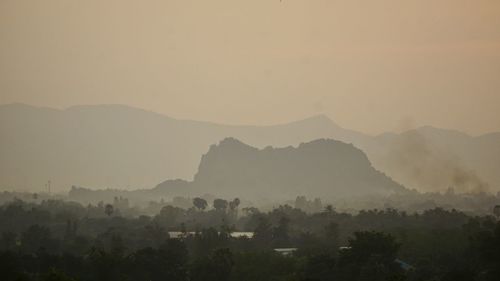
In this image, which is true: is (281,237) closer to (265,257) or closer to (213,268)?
(265,257)

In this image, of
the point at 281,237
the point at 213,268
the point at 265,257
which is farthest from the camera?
the point at 281,237

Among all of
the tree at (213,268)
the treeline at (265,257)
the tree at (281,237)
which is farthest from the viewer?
the tree at (281,237)

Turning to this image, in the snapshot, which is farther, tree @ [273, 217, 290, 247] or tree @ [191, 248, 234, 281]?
tree @ [273, 217, 290, 247]

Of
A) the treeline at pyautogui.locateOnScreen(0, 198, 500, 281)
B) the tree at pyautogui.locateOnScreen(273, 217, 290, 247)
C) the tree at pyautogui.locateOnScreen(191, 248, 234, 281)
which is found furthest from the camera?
the tree at pyautogui.locateOnScreen(273, 217, 290, 247)

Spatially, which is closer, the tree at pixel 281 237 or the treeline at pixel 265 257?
the treeline at pixel 265 257

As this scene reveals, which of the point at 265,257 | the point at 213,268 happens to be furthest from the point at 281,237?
the point at 213,268

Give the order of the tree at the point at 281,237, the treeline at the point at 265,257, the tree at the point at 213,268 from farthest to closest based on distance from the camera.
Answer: the tree at the point at 281,237, the tree at the point at 213,268, the treeline at the point at 265,257

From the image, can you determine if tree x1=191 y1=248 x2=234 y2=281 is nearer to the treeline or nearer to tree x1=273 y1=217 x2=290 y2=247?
the treeline

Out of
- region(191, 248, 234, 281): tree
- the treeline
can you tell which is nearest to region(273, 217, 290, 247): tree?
the treeline

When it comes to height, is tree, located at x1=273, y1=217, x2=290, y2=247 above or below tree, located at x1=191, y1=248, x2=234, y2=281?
above

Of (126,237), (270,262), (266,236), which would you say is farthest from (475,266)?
(126,237)

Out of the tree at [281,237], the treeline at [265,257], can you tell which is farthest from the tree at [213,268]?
the tree at [281,237]

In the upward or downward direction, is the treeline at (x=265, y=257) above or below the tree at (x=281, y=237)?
below

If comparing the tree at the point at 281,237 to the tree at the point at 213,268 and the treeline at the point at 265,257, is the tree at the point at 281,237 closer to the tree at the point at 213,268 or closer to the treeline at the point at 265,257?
the treeline at the point at 265,257
